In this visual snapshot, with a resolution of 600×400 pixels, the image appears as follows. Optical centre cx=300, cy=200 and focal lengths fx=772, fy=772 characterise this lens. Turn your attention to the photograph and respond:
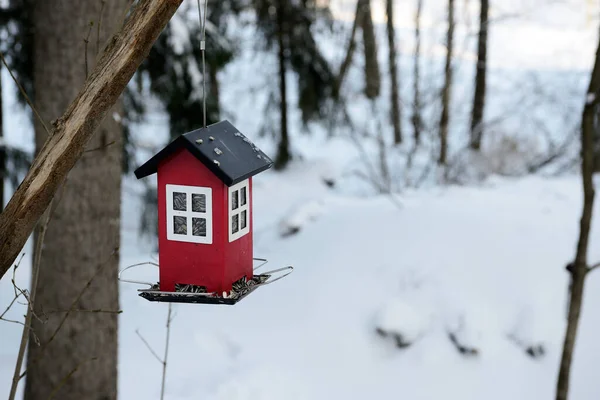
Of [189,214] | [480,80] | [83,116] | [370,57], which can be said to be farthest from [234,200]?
[370,57]

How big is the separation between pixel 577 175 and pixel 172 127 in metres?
5.31

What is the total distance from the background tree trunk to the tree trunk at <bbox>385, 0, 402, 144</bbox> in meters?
6.87

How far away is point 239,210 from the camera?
2.32 meters

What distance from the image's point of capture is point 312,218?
7172 mm

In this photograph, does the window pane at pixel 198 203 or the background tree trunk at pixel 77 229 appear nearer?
the window pane at pixel 198 203

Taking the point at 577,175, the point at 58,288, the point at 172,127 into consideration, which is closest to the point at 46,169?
the point at 58,288

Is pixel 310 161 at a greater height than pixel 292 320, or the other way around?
pixel 310 161

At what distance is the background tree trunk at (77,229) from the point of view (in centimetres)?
409

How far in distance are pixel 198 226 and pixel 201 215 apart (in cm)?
5

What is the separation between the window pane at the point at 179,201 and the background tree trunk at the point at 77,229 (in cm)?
197

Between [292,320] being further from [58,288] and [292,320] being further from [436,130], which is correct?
[436,130]

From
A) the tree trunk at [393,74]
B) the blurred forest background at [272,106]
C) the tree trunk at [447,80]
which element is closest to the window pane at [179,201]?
the blurred forest background at [272,106]

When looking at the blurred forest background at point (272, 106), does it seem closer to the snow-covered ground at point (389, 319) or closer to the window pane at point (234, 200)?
the window pane at point (234, 200)

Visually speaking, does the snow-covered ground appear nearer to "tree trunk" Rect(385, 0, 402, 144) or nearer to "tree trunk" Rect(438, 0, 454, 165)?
"tree trunk" Rect(438, 0, 454, 165)
